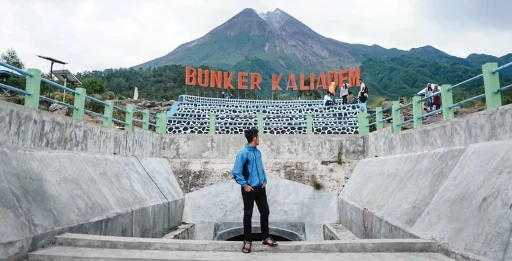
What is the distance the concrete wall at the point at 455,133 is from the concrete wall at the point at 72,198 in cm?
521

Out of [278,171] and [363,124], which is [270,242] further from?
[363,124]

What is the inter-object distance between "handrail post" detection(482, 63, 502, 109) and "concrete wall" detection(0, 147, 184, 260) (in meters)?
5.56

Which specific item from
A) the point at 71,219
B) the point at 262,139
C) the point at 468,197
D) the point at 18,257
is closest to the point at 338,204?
the point at 262,139

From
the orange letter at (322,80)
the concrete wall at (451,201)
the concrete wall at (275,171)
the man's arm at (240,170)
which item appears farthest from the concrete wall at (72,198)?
the orange letter at (322,80)

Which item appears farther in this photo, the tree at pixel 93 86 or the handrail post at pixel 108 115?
the tree at pixel 93 86

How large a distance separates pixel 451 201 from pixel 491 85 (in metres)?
1.69

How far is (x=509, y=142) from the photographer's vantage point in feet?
11.9

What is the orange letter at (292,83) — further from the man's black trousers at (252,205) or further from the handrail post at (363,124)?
the man's black trousers at (252,205)

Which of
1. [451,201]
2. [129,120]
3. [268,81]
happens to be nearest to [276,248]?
[451,201]

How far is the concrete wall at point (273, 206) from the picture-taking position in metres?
9.12

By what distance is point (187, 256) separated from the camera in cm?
343

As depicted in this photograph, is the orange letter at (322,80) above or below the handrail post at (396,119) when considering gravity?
above

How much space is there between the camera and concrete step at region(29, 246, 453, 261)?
130 inches

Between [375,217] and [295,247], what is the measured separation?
2562mm
